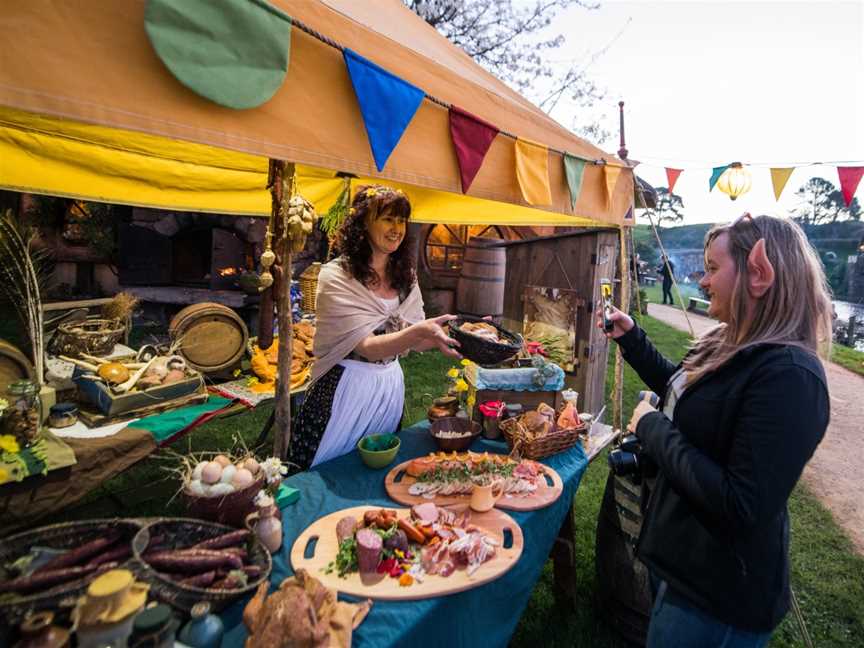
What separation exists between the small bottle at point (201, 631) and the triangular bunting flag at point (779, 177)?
5293 mm

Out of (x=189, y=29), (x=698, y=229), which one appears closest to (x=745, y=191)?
(x=189, y=29)

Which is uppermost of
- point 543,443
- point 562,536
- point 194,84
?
point 194,84

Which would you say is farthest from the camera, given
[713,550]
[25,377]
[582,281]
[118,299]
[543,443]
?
[582,281]

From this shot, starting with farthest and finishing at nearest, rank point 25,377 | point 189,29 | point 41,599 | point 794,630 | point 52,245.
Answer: point 52,245 → point 794,630 → point 25,377 → point 189,29 → point 41,599

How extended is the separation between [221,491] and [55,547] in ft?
1.32

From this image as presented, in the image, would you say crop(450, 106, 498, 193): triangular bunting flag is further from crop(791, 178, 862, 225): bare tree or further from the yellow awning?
crop(791, 178, 862, 225): bare tree

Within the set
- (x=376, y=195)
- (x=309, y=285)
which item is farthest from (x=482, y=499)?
(x=309, y=285)

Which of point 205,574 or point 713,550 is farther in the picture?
point 713,550

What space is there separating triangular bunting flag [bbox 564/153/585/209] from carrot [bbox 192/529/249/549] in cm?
266

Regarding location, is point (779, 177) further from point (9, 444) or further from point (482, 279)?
point (9, 444)

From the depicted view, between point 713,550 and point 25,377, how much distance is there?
349 centimetres

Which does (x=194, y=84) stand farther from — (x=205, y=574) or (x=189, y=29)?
(x=205, y=574)

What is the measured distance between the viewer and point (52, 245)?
8.68 metres

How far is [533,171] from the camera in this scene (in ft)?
8.73
